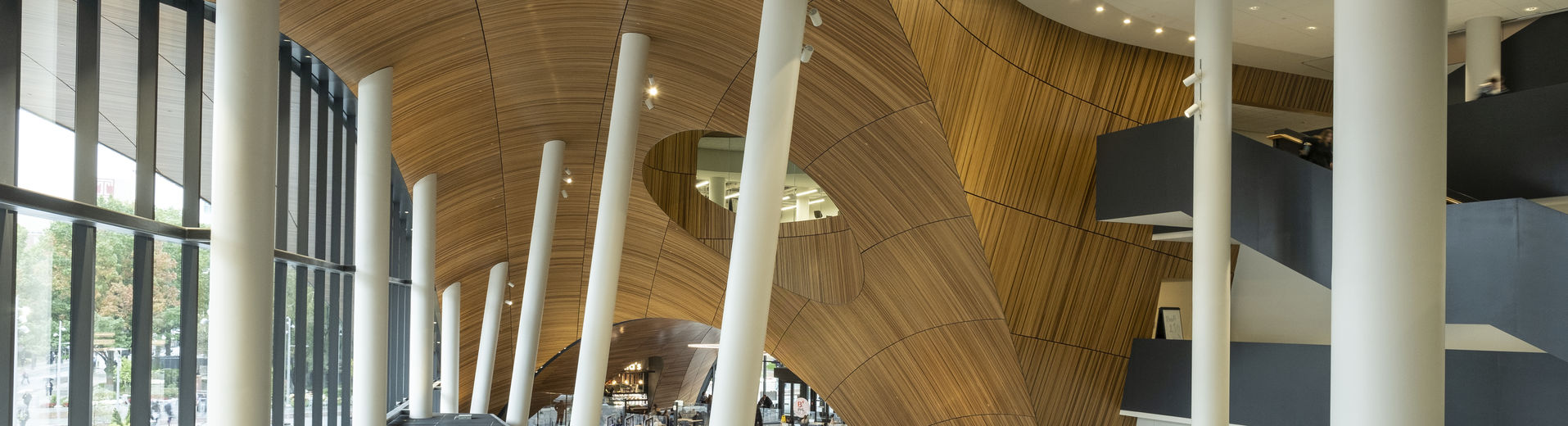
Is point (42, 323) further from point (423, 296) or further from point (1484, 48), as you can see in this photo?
point (1484, 48)

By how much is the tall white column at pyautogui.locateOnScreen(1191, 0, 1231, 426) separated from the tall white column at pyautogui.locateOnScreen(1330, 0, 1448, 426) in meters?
4.96

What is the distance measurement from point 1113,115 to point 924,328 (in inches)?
186

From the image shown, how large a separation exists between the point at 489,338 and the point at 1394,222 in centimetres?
1886

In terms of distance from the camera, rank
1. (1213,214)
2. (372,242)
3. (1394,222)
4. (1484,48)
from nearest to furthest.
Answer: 1. (1394,222)
2. (1213,214)
3. (372,242)
4. (1484,48)

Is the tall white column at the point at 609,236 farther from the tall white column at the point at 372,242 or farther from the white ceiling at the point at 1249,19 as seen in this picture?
the white ceiling at the point at 1249,19

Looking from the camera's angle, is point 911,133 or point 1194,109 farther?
point 911,133

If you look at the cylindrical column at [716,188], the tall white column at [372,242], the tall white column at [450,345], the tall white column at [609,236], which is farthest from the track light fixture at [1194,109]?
the tall white column at [450,345]

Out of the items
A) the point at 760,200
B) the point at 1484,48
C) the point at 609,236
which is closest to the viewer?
the point at 760,200

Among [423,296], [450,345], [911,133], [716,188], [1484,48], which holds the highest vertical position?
[1484,48]

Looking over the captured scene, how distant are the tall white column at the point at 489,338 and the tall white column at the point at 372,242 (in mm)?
7412

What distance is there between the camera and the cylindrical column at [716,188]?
19562 millimetres

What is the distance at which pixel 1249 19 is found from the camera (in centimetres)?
1191

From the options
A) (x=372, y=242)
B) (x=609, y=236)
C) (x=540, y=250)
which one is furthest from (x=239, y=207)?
(x=540, y=250)

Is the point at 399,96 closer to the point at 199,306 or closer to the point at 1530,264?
the point at 199,306
